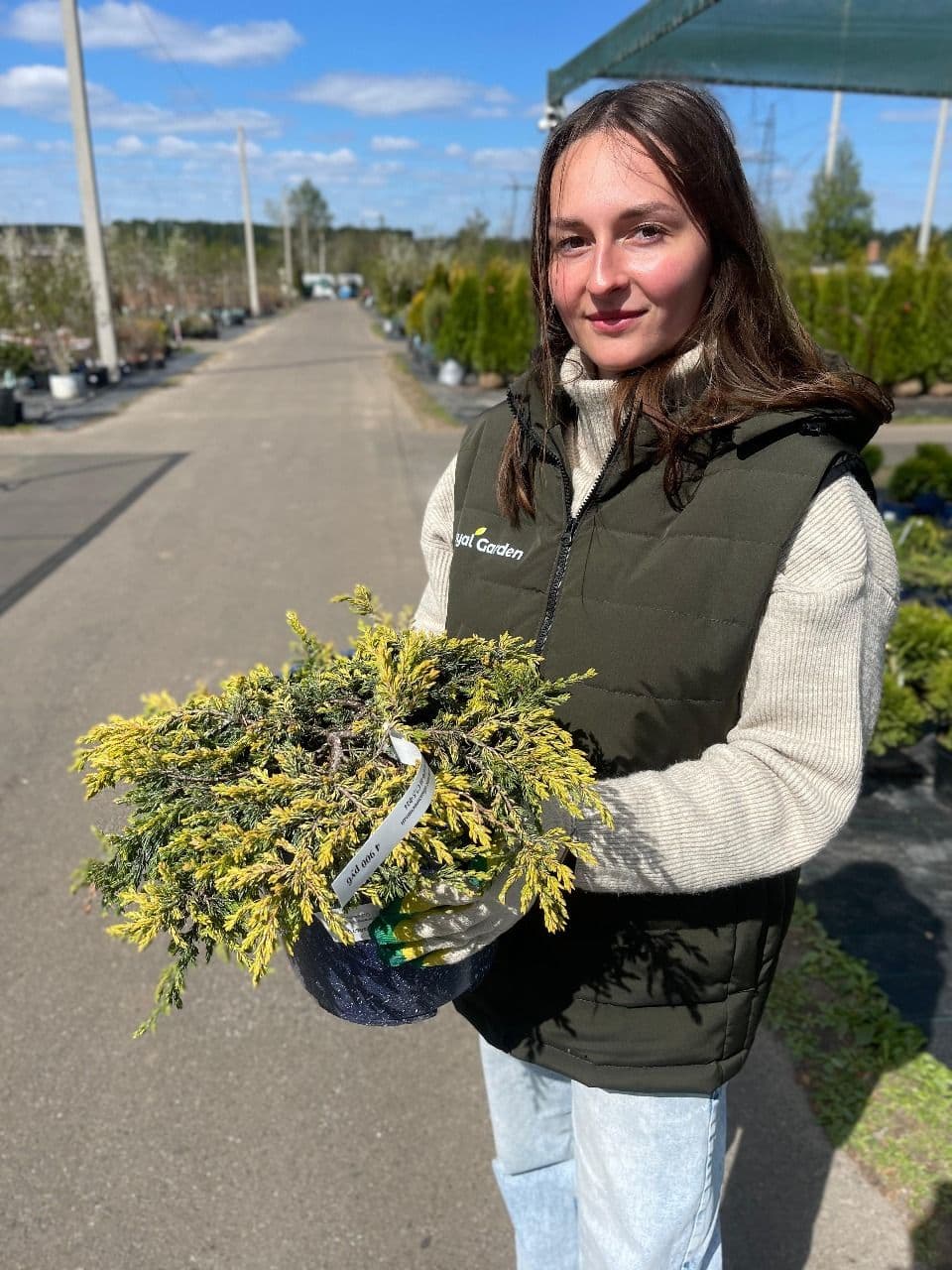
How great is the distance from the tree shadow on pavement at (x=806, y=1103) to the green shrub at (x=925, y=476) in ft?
14.1

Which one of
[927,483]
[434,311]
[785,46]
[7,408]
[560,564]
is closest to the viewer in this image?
[560,564]

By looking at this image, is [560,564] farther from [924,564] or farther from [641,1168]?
[924,564]

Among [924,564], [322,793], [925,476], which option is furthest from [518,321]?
[322,793]

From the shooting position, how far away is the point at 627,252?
130cm

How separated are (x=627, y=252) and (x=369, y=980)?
1.06 m

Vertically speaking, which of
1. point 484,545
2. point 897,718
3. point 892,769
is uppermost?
point 484,545

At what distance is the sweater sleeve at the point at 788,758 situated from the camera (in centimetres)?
116

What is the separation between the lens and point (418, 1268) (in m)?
2.06

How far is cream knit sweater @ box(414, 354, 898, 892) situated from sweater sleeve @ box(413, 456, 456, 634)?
60 cm

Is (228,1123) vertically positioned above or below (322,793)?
below

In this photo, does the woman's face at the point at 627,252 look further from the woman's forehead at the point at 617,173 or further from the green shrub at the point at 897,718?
the green shrub at the point at 897,718

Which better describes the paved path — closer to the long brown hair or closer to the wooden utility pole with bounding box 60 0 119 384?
the long brown hair

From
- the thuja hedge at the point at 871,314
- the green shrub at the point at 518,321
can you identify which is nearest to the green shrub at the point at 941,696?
the thuja hedge at the point at 871,314

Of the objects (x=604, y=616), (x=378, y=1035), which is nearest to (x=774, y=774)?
(x=604, y=616)
